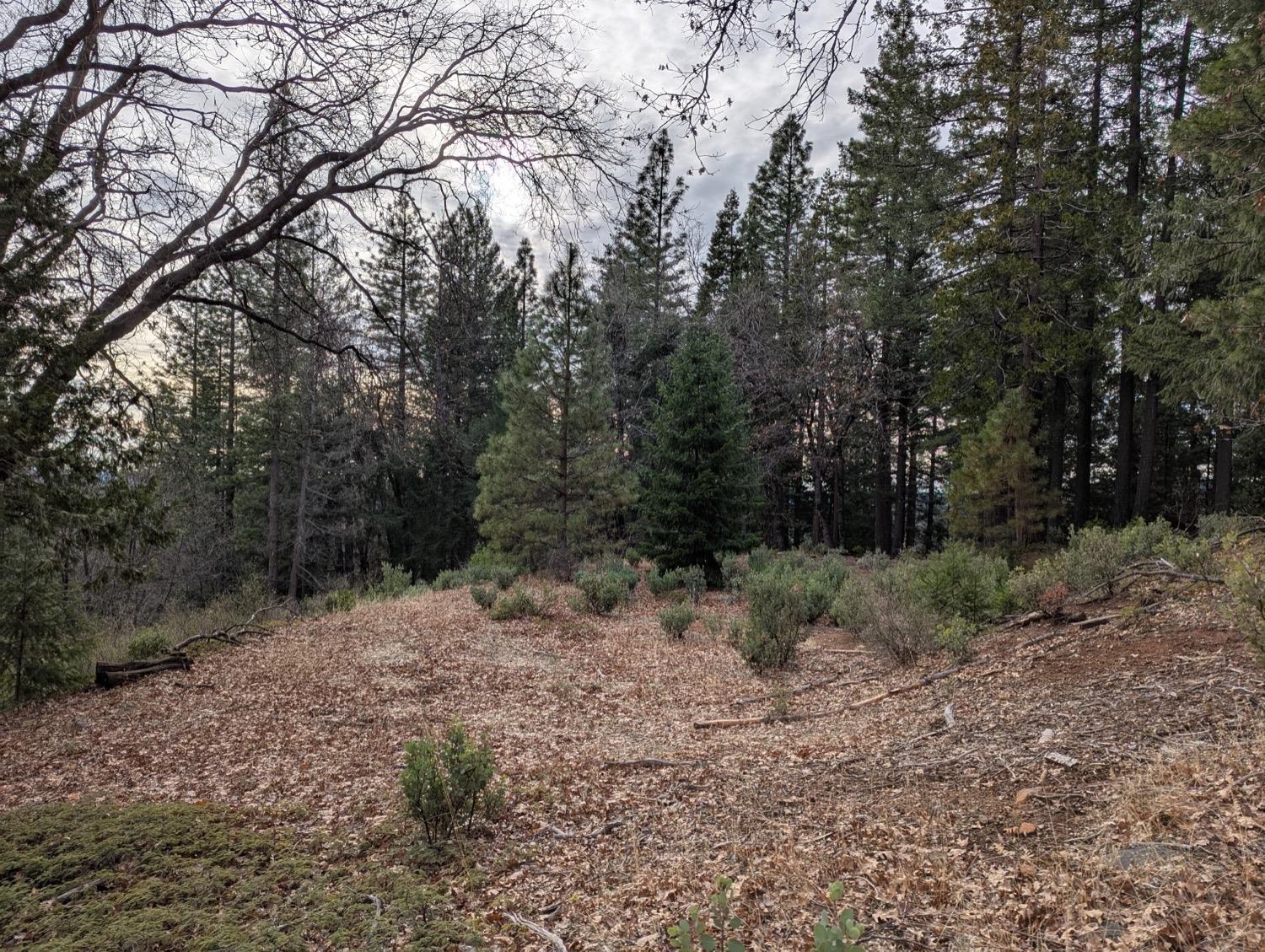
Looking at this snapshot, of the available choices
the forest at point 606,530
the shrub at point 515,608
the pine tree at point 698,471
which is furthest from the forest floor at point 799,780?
the pine tree at point 698,471

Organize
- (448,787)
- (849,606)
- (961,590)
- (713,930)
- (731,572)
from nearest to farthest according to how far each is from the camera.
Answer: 1. (713,930)
2. (448,787)
3. (961,590)
4. (849,606)
5. (731,572)

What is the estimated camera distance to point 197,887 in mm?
2844

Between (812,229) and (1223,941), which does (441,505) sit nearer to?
(812,229)

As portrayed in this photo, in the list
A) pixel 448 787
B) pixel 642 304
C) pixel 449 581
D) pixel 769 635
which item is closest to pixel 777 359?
pixel 642 304

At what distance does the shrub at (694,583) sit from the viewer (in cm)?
1314

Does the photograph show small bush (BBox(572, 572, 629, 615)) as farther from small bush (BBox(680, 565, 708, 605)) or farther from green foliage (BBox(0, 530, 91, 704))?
green foliage (BBox(0, 530, 91, 704))

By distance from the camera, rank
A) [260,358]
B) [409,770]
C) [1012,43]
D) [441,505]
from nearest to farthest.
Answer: [409,770] → [260,358] → [1012,43] → [441,505]

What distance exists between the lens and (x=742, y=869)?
2.91 metres

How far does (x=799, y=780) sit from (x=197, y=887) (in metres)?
3.07

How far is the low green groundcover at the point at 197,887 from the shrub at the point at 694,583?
32.6 feet

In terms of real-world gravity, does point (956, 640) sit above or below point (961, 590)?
below

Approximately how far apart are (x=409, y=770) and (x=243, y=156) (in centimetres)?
569

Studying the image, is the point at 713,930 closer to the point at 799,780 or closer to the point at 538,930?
the point at 538,930

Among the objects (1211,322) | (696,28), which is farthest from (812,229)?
(696,28)
